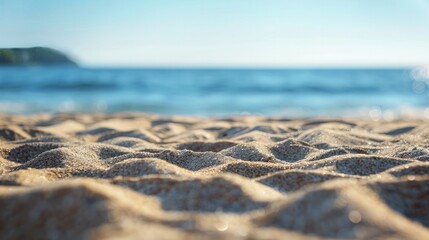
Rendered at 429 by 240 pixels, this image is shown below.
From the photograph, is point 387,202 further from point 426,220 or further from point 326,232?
point 326,232

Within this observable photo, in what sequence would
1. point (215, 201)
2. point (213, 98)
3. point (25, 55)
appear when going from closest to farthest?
point (215, 201), point (25, 55), point (213, 98)

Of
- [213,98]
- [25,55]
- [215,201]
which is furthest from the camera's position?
[213,98]

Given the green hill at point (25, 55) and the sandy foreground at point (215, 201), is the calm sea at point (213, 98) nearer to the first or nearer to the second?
the green hill at point (25, 55)

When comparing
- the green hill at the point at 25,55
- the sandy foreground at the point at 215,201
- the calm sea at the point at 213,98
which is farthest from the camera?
the calm sea at the point at 213,98

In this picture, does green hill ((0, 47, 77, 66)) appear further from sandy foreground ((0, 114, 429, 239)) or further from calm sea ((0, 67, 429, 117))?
calm sea ((0, 67, 429, 117))

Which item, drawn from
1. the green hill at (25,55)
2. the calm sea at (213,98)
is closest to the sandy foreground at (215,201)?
the green hill at (25,55)

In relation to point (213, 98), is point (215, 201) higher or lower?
higher

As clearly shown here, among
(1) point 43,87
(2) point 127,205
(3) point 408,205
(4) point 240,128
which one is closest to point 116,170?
(2) point 127,205

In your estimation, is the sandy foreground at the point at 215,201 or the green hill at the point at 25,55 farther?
the green hill at the point at 25,55

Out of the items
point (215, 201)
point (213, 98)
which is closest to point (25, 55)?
point (215, 201)

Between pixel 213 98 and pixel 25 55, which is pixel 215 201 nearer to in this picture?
pixel 25 55

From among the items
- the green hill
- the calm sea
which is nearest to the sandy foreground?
the green hill

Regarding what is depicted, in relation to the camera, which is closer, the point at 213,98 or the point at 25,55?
the point at 25,55
